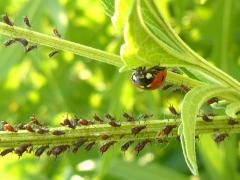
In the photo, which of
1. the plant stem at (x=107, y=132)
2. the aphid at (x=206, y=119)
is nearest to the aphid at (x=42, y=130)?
the plant stem at (x=107, y=132)

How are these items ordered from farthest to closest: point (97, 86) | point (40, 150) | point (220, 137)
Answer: point (97, 86)
point (220, 137)
point (40, 150)

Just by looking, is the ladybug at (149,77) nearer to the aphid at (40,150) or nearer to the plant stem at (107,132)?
the plant stem at (107,132)

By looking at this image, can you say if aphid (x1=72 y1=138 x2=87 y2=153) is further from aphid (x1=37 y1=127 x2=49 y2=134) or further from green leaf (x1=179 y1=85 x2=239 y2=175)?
green leaf (x1=179 y1=85 x2=239 y2=175)

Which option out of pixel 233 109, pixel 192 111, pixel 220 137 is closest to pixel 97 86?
pixel 220 137

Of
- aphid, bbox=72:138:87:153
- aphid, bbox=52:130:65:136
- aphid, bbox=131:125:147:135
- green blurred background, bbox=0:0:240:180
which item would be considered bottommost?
aphid, bbox=72:138:87:153

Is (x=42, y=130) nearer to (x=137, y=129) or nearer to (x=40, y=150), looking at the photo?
(x=40, y=150)

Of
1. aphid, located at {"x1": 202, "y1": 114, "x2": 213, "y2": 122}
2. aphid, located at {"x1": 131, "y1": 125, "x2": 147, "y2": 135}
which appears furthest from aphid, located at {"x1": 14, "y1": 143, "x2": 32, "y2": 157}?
aphid, located at {"x1": 202, "y1": 114, "x2": 213, "y2": 122}
